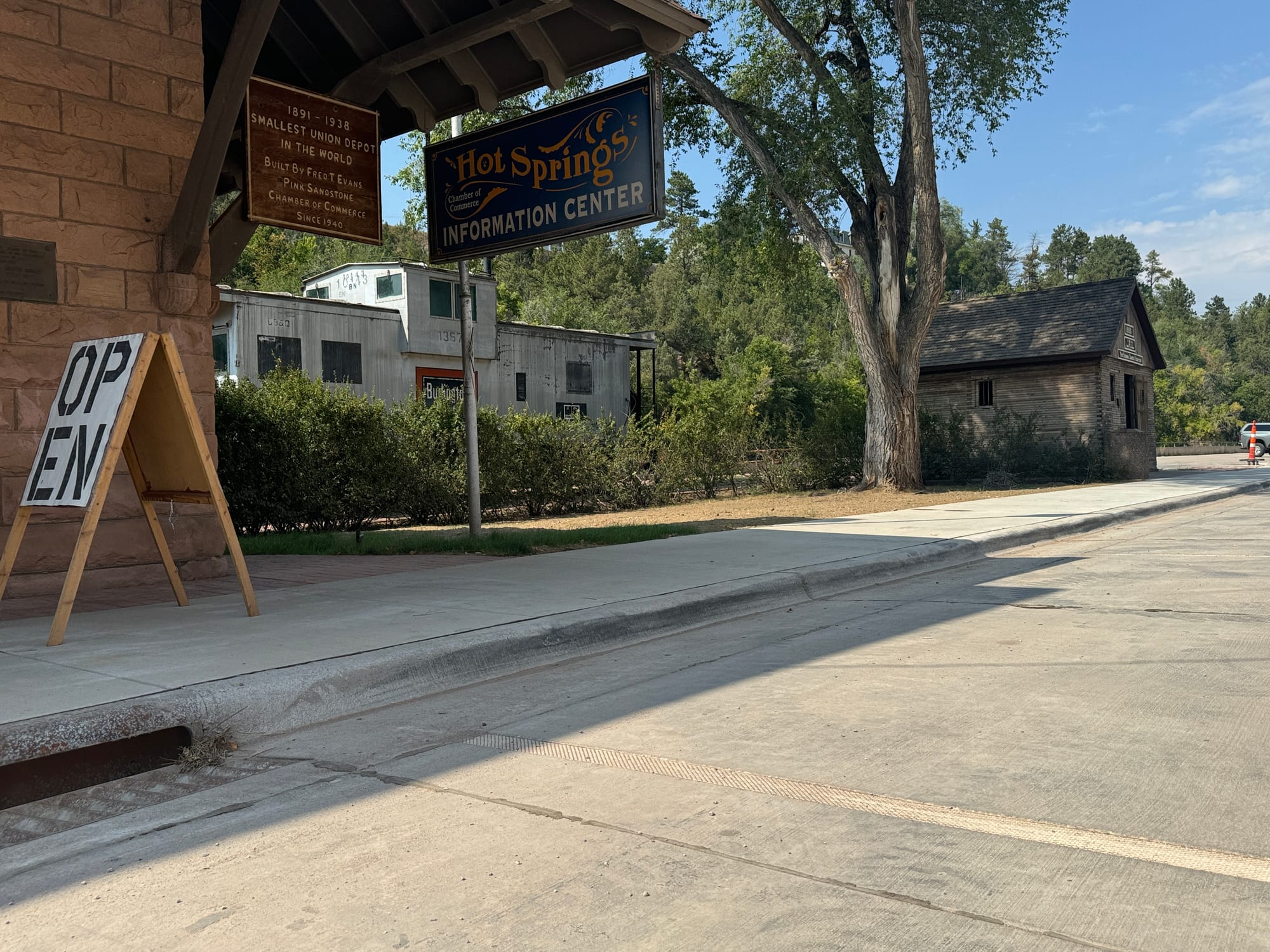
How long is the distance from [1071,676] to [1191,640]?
1490 millimetres

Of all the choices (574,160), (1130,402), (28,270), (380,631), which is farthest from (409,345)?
(1130,402)

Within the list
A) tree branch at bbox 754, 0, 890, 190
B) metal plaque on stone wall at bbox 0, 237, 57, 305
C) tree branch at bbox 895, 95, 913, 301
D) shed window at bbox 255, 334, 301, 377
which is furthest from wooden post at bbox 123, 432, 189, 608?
tree branch at bbox 895, 95, 913, 301

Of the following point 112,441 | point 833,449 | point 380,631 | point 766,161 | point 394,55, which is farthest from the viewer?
point 833,449

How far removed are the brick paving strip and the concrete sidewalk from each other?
34 cm

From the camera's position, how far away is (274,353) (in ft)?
78.2

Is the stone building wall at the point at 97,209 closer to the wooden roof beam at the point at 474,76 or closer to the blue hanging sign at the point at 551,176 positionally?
the wooden roof beam at the point at 474,76

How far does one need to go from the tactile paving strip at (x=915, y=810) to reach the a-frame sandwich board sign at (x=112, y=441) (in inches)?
114

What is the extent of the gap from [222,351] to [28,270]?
55.0 ft

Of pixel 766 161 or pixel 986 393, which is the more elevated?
pixel 766 161

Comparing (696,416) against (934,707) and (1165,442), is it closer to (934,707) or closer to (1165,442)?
(934,707)

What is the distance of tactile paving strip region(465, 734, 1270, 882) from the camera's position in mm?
3318

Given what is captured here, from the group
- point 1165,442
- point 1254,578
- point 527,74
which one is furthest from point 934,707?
point 1165,442

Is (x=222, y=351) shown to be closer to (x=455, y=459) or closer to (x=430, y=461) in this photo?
(x=455, y=459)

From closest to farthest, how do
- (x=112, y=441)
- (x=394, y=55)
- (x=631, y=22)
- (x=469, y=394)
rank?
(x=112, y=441) < (x=631, y=22) < (x=394, y=55) < (x=469, y=394)
